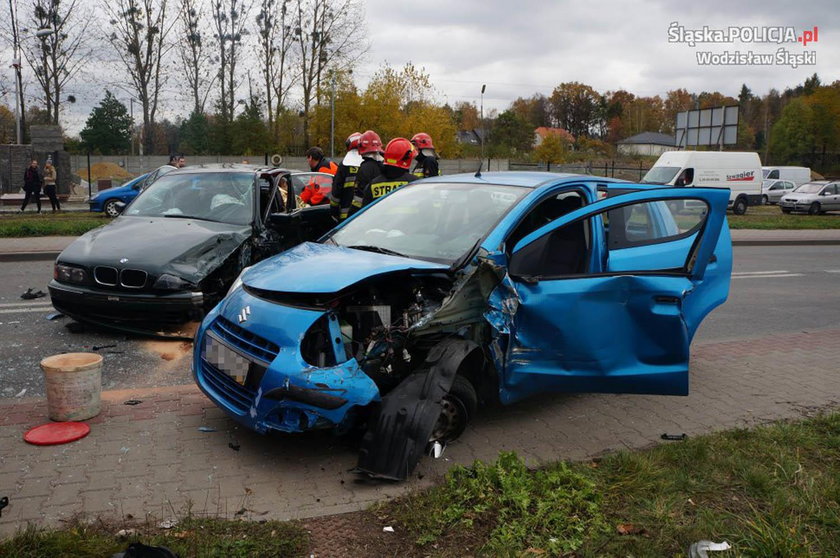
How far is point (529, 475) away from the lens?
3.71 metres

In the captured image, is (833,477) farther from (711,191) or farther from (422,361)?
(422,361)

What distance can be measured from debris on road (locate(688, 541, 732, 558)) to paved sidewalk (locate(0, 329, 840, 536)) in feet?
3.78

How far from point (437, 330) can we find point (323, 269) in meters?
0.78

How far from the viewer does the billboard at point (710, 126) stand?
27297 mm

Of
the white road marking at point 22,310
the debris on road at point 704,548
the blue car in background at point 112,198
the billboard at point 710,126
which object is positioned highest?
the billboard at point 710,126

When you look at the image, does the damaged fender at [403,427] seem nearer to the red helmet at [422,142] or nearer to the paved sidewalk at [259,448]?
the paved sidewalk at [259,448]

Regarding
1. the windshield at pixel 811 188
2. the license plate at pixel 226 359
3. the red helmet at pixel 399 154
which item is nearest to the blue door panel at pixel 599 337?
the license plate at pixel 226 359

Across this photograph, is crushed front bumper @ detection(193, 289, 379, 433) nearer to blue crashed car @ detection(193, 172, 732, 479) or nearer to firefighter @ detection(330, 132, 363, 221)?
blue crashed car @ detection(193, 172, 732, 479)

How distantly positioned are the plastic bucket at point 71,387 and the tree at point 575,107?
94204 mm

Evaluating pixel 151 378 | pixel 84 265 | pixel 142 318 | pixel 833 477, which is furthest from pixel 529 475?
pixel 84 265

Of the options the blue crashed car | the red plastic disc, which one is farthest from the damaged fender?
the red plastic disc

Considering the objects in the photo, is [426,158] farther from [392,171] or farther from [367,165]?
[392,171]

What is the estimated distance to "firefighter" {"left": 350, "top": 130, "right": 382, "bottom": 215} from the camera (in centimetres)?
732

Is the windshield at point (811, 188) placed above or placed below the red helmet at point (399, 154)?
below
